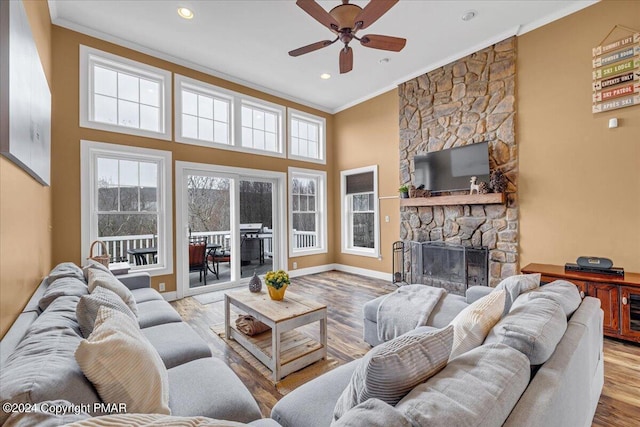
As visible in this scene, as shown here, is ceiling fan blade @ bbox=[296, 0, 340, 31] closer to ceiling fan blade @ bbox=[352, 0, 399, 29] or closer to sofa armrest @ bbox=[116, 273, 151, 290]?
ceiling fan blade @ bbox=[352, 0, 399, 29]

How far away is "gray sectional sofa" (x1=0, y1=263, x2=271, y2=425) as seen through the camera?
0.86 meters

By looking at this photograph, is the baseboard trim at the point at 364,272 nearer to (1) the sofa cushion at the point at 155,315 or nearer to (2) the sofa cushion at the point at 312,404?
(1) the sofa cushion at the point at 155,315

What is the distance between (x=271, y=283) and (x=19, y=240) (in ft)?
5.84

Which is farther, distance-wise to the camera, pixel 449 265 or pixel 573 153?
pixel 449 265

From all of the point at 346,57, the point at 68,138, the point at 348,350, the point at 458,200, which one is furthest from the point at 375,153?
the point at 68,138

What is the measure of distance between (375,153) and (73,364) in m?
5.40

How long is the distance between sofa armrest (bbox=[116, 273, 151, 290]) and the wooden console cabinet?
4729 millimetres

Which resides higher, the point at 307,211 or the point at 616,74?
the point at 616,74

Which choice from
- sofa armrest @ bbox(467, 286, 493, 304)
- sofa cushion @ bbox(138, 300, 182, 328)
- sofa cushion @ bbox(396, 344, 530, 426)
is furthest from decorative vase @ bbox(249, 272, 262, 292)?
sofa cushion @ bbox(396, 344, 530, 426)

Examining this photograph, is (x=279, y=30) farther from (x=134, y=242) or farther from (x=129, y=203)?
(x=134, y=242)

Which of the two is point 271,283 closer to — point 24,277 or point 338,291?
point 24,277

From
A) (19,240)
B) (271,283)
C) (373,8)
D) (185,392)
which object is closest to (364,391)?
(185,392)

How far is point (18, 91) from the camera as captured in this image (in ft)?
4.91

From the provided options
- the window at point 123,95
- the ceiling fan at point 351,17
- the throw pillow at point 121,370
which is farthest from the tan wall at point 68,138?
the throw pillow at point 121,370
